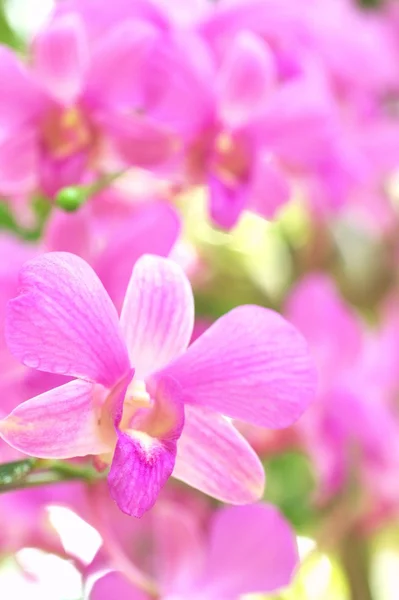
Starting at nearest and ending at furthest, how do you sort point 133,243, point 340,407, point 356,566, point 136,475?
point 136,475 → point 133,243 → point 340,407 → point 356,566

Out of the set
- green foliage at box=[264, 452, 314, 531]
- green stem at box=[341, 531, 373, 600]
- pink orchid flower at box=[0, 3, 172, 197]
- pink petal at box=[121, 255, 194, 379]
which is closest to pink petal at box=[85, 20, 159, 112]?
pink orchid flower at box=[0, 3, 172, 197]

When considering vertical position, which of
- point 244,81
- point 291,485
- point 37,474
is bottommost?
point 291,485

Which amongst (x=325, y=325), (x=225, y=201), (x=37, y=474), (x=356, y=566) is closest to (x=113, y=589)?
(x=37, y=474)

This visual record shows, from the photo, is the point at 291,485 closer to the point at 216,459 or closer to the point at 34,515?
the point at 34,515

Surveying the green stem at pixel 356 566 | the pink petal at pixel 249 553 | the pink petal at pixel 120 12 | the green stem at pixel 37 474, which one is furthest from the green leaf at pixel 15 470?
the green stem at pixel 356 566

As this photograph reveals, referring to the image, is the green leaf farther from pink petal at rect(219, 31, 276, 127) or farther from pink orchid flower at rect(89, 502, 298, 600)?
pink petal at rect(219, 31, 276, 127)

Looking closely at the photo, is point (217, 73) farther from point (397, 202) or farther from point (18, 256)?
point (397, 202)

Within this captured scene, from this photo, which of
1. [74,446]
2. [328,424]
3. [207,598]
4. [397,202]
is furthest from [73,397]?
[397,202]
